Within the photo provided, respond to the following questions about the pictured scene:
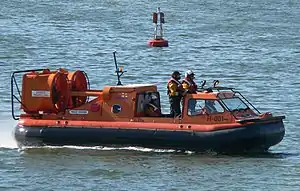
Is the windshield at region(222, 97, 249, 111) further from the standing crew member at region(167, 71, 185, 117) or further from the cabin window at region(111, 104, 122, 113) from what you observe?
the cabin window at region(111, 104, 122, 113)

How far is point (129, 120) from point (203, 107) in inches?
59.8

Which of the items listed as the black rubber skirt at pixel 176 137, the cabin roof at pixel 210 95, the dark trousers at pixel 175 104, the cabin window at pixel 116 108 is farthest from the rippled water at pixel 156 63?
the cabin roof at pixel 210 95

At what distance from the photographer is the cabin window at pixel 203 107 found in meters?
21.6

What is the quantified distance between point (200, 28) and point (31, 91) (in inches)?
1343

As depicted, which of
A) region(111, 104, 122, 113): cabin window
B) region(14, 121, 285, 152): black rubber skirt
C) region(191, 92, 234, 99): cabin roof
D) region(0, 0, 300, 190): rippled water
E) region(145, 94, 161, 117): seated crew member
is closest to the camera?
region(0, 0, 300, 190): rippled water

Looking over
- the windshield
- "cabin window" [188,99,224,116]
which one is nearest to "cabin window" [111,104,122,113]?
"cabin window" [188,99,224,116]

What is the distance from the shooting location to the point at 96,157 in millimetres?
21719

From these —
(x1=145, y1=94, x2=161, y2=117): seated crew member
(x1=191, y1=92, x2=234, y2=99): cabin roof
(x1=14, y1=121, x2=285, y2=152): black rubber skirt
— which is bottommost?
(x1=14, y1=121, x2=285, y2=152): black rubber skirt

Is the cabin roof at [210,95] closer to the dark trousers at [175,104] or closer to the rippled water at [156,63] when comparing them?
the dark trousers at [175,104]

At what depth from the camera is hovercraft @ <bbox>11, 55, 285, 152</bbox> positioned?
70.3 ft

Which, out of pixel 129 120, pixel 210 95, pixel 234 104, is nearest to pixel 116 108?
pixel 129 120

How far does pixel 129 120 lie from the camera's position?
72.2 ft

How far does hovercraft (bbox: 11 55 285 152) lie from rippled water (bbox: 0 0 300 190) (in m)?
0.30

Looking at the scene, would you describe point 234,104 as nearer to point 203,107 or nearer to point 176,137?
point 203,107
